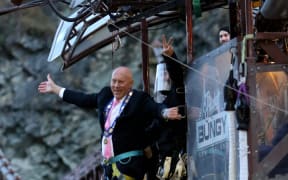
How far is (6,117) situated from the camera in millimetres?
19062

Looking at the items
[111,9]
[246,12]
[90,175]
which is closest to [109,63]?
[90,175]

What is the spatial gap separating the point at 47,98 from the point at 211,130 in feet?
44.1

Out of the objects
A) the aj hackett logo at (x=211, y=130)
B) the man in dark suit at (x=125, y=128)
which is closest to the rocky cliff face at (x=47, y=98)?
the man in dark suit at (x=125, y=128)

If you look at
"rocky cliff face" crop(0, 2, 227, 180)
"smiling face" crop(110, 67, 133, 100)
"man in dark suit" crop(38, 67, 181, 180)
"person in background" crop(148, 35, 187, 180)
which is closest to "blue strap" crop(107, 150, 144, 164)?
"man in dark suit" crop(38, 67, 181, 180)

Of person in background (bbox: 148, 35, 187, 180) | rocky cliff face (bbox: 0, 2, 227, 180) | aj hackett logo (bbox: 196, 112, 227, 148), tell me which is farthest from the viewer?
rocky cliff face (bbox: 0, 2, 227, 180)

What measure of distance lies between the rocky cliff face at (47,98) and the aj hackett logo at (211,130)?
11579 mm

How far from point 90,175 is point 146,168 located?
4.32 meters

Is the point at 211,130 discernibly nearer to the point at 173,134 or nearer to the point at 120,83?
the point at 173,134

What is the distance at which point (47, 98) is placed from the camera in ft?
62.2

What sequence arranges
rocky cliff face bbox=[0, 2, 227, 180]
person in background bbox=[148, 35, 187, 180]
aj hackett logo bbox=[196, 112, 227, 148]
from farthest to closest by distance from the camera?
rocky cliff face bbox=[0, 2, 227, 180]
person in background bbox=[148, 35, 187, 180]
aj hackett logo bbox=[196, 112, 227, 148]

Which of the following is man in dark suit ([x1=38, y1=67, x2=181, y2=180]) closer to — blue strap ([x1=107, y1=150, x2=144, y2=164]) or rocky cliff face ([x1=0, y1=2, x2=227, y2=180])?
blue strap ([x1=107, y1=150, x2=144, y2=164])

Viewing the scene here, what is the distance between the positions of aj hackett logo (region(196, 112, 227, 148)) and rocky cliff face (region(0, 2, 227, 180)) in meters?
11.6

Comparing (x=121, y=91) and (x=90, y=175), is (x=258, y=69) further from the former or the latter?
(x=90, y=175)

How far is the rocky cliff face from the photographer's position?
18297 millimetres
